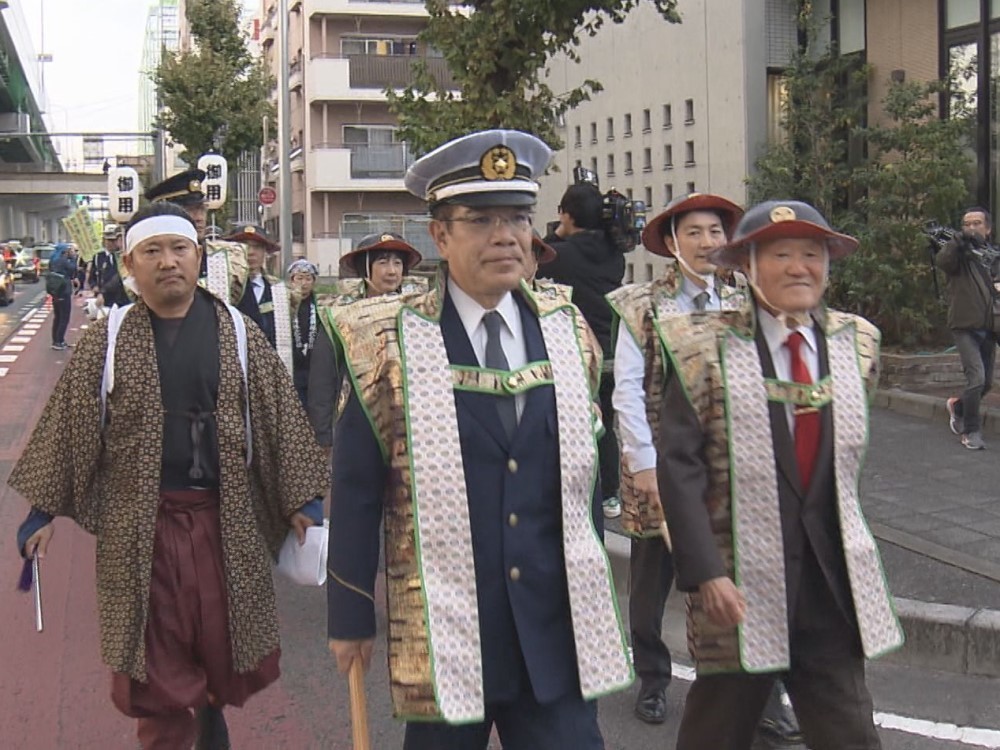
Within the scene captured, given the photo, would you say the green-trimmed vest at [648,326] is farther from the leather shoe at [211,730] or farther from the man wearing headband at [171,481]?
the leather shoe at [211,730]

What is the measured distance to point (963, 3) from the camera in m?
14.0

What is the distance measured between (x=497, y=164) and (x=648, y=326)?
1810 millimetres

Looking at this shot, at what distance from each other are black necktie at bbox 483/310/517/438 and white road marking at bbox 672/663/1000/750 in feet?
8.86

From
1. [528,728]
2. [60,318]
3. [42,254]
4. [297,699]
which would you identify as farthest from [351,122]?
[528,728]

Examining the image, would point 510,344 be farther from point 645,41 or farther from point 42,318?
point 42,318

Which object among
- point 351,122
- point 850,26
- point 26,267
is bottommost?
point 850,26

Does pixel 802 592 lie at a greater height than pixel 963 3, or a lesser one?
lesser

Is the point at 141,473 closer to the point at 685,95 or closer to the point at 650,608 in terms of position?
the point at 650,608

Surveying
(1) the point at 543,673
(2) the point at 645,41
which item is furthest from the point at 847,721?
(2) the point at 645,41

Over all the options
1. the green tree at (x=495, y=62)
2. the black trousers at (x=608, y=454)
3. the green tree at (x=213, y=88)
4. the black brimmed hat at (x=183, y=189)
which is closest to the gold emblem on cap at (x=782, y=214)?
the black trousers at (x=608, y=454)

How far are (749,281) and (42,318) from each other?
3095 cm

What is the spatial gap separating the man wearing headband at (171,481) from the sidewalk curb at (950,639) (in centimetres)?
297

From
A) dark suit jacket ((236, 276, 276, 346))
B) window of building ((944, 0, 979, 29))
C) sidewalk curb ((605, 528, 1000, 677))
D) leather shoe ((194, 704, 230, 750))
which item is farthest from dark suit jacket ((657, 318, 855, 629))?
window of building ((944, 0, 979, 29))

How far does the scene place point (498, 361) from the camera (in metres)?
3.09
